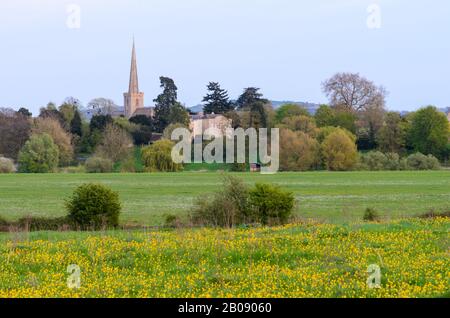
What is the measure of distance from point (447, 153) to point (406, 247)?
107590 millimetres

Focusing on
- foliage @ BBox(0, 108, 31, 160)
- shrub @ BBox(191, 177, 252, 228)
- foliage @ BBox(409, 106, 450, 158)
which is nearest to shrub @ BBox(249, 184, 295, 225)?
shrub @ BBox(191, 177, 252, 228)

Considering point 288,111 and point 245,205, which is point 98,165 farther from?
point 245,205

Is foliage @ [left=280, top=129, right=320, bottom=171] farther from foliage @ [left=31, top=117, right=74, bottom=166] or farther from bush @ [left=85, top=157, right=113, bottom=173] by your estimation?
foliage @ [left=31, top=117, right=74, bottom=166]

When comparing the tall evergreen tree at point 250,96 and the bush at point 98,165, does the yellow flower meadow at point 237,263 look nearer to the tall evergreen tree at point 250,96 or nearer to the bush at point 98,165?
the bush at point 98,165

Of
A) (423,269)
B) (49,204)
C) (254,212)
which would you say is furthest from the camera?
(49,204)

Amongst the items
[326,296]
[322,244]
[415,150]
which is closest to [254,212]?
[322,244]

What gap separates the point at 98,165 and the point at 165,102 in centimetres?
5411

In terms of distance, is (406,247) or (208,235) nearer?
(406,247)

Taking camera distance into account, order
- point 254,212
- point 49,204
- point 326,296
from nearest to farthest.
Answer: point 326,296 → point 254,212 → point 49,204

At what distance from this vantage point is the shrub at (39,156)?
113 m

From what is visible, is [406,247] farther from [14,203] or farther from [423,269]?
[14,203]

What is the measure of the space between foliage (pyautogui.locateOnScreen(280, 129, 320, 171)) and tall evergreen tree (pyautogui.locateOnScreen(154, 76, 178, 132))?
157 feet

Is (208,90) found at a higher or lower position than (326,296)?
higher

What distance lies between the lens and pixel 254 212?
92.6ft
